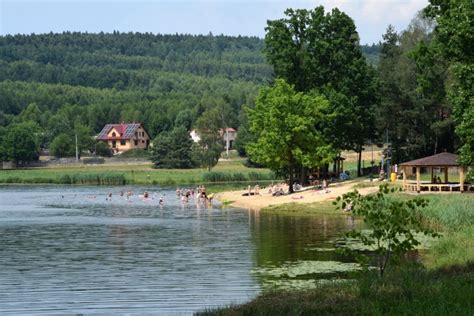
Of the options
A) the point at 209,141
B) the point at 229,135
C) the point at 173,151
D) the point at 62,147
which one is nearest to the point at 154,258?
the point at 173,151

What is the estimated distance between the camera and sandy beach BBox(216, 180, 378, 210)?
70562 millimetres

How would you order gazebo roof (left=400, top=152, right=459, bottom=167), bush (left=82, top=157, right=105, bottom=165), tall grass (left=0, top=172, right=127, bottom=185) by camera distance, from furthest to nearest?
bush (left=82, top=157, right=105, bottom=165) < tall grass (left=0, top=172, right=127, bottom=185) < gazebo roof (left=400, top=152, right=459, bottom=167)

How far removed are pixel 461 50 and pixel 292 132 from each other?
3930cm

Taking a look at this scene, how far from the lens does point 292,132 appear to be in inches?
3086

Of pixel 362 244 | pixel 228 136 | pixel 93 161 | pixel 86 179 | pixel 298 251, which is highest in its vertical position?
pixel 228 136

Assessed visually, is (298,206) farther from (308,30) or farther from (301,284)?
(301,284)

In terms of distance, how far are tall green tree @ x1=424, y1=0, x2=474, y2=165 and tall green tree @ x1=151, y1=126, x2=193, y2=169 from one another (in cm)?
10649

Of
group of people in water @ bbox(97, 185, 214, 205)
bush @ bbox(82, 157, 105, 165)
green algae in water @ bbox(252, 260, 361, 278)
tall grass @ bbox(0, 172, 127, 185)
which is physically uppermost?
bush @ bbox(82, 157, 105, 165)

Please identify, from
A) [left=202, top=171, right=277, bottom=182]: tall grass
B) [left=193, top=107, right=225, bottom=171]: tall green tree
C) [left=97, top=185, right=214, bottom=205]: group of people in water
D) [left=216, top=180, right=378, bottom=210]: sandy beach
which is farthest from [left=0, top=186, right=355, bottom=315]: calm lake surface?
[left=193, top=107, right=225, bottom=171]: tall green tree

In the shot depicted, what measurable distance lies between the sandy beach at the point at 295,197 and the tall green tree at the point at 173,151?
211 ft

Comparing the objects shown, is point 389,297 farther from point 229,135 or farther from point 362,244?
point 229,135

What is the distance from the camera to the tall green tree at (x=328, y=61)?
82188mm

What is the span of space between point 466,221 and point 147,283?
1772cm

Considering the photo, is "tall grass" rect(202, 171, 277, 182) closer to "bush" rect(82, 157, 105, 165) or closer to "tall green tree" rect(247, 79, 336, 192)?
"tall green tree" rect(247, 79, 336, 192)
